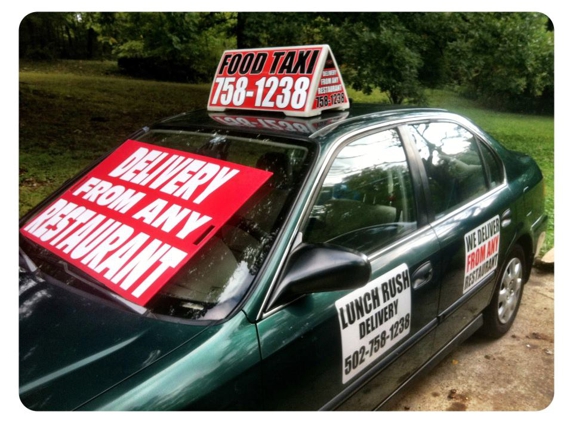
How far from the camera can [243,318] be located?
1422 millimetres

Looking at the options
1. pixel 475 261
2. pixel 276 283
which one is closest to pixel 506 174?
pixel 475 261

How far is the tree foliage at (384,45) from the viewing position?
4.30 metres

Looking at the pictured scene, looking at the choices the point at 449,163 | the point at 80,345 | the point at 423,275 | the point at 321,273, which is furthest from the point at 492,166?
the point at 80,345

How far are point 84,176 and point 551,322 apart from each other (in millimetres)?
2924

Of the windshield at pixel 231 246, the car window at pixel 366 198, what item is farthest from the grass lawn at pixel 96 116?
the car window at pixel 366 198

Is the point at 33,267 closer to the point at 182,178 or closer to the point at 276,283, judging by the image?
the point at 182,178

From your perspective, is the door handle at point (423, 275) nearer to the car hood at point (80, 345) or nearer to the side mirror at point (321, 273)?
the side mirror at point (321, 273)

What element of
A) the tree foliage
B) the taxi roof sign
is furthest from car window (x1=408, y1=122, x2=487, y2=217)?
the tree foliage

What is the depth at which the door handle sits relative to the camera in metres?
1.97

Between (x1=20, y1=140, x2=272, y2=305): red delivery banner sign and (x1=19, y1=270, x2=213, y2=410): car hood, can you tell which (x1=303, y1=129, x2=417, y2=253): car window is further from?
(x1=19, y1=270, x2=213, y2=410): car hood

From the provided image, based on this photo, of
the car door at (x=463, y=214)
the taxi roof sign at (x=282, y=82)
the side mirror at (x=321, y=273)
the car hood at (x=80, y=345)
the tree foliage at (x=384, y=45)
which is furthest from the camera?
the tree foliage at (x=384, y=45)

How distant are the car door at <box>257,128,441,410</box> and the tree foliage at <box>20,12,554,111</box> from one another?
2482mm

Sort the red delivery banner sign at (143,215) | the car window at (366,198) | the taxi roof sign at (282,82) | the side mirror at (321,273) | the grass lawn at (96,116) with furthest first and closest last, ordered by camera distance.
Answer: the grass lawn at (96,116), the taxi roof sign at (282,82), the car window at (366,198), the red delivery banner sign at (143,215), the side mirror at (321,273)

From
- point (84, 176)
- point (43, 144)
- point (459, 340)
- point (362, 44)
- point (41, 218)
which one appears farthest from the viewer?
point (362, 44)
